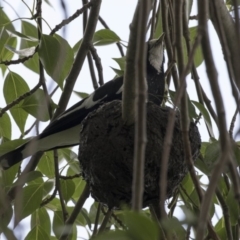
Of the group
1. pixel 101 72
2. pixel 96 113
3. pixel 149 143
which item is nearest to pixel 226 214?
pixel 149 143

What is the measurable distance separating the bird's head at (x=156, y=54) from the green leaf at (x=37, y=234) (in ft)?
4.19

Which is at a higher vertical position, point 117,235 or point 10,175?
point 10,175

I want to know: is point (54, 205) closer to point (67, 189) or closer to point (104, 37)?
point (67, 189)

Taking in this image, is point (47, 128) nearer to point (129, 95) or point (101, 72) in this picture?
point (101, 72)

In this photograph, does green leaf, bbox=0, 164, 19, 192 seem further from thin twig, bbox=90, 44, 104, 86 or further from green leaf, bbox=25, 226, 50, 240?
thin twig, bbox=90, 44, 104, 86

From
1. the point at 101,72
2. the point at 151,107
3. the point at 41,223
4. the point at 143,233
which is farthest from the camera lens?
the point at 101,72

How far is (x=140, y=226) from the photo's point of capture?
0.93 metres

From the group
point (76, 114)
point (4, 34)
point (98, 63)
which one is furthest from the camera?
point (76, 114)

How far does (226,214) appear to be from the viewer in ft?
6.11

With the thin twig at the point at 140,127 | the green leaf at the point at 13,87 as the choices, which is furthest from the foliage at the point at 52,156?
the thin twig at the point at 140,127

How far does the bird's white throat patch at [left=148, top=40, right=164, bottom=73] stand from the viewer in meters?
3.24

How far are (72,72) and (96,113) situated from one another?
10.3 inches

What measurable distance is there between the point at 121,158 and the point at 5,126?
1.98 ft

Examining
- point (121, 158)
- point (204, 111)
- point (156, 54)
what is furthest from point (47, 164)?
point (156, 54)
